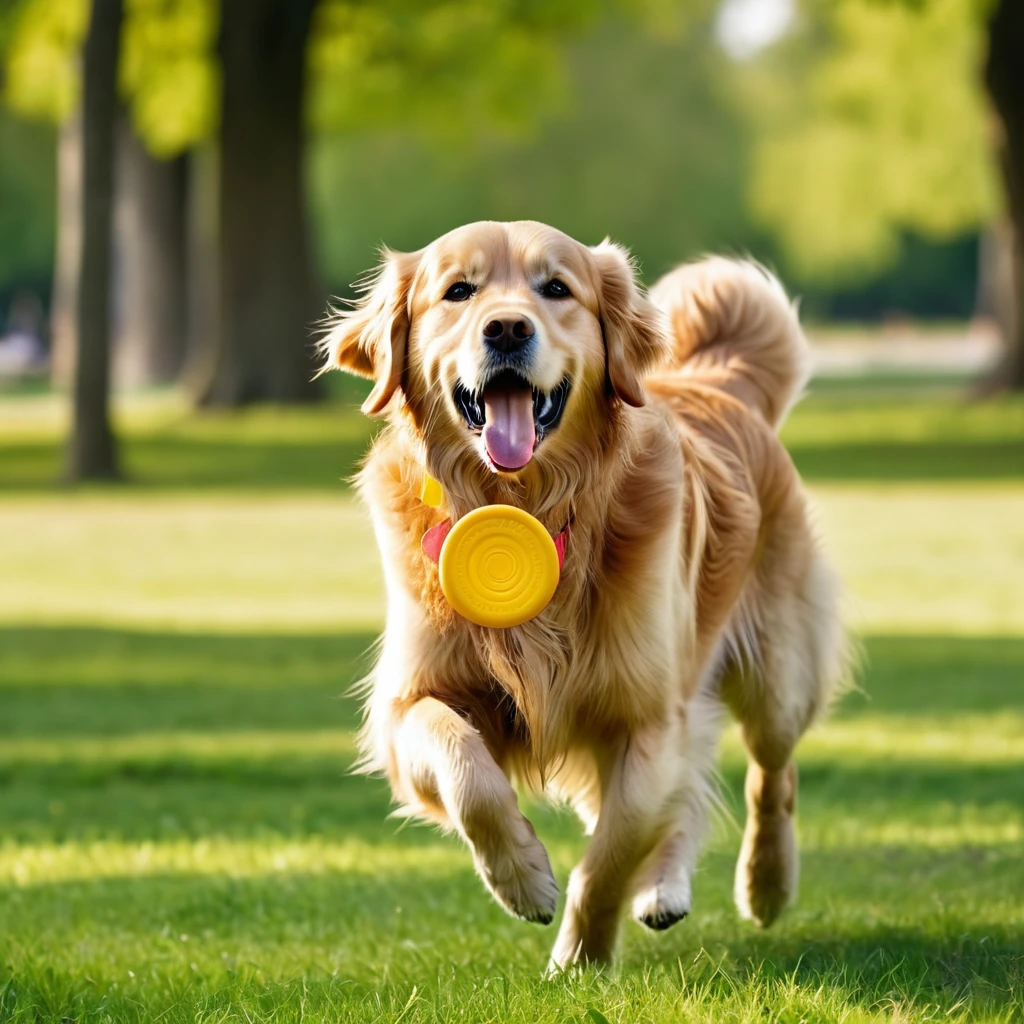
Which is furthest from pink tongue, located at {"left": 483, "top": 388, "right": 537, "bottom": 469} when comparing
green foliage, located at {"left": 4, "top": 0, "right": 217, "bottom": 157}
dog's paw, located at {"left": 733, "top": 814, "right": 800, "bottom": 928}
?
green foliage, located at {"left": 4, "top": 0, "right": 217, "bottom": 157}

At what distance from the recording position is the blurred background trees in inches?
1121

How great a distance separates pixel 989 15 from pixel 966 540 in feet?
36.9

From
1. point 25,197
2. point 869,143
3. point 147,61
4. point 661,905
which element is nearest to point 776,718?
point 661,905

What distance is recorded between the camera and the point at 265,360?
28.5 m

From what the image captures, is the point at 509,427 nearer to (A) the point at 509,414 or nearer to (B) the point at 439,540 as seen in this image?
(A) the point at 509,414

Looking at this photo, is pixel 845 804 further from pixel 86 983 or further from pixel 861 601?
pixel 861 601

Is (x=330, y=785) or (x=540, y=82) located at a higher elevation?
(x=540, y=82)

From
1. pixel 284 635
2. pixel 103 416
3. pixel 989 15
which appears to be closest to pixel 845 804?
pixel 284 635

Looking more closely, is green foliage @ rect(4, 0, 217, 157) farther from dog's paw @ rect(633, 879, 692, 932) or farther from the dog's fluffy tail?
dog's paw @ rect(633, 879, 692, 932)

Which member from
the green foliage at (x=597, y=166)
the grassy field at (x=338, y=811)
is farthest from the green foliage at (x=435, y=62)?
the grassy field at (x=338, y=811)

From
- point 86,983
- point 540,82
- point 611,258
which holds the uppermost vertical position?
point 540,82

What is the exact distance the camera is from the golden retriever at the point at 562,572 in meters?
5.01

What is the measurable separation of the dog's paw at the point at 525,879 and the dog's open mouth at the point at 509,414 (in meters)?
1.00

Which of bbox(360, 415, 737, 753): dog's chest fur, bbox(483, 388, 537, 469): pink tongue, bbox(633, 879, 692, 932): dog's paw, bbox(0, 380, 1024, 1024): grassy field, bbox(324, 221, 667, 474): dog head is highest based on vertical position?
bbox(324, 221, 667, 474): dog head
